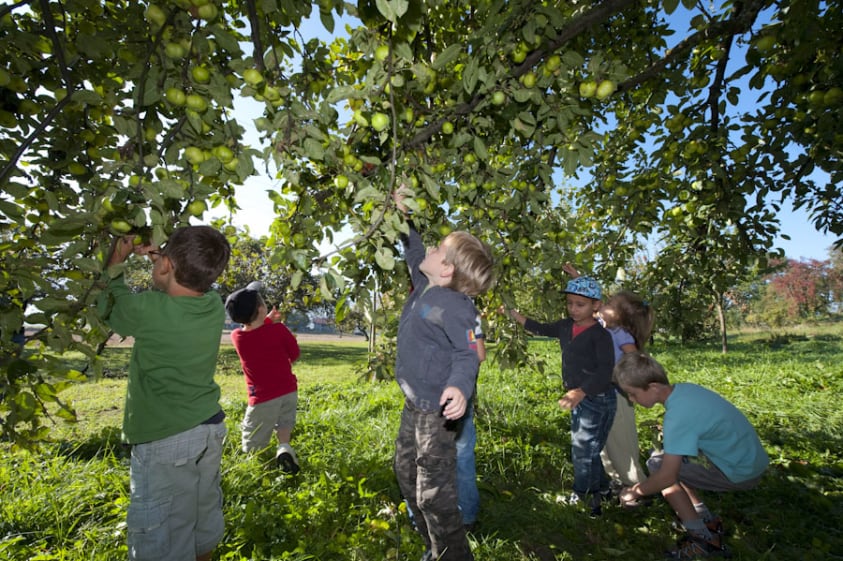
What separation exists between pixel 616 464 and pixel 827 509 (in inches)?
60.9

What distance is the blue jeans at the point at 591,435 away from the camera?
2.97 meters

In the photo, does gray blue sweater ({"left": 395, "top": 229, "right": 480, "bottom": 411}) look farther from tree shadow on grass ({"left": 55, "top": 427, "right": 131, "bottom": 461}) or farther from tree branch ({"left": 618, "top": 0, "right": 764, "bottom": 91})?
tree shadow on grass ({"left": 55, "top": 427, "right": 131, "bottom": 461})

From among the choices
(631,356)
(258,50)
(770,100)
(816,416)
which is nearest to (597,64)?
(258,50)

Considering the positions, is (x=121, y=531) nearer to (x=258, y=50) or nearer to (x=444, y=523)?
(x=444, y=523)

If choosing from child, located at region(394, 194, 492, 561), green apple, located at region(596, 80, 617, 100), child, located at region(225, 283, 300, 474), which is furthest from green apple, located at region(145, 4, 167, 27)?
child, located at region(225, 283, 300, 474)

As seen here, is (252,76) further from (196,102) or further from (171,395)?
(171,395)

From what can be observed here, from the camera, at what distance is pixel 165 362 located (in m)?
1.86

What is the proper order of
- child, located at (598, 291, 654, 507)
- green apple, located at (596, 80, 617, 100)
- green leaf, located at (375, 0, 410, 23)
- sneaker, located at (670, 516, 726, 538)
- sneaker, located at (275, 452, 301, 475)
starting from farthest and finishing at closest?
1. sneaker, located at (275, 452, 301, 475)
2. child, located at (598, 291, 654, 507)
3. sneaker, located at (670, 516, 726, 538)
4. green apple, located at (596, 80, 617, 100)
5. green leaf, located at (375, 0, 410, 23)

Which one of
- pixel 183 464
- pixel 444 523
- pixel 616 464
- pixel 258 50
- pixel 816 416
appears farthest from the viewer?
pixel 816 416

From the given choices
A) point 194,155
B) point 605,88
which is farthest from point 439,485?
point 605,88

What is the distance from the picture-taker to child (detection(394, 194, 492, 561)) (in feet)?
6.63

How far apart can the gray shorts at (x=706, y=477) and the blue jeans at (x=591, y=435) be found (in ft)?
1.38

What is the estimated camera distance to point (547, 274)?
3430 millimetres

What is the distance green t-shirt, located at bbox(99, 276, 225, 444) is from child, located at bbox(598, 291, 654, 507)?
2.98 meters
